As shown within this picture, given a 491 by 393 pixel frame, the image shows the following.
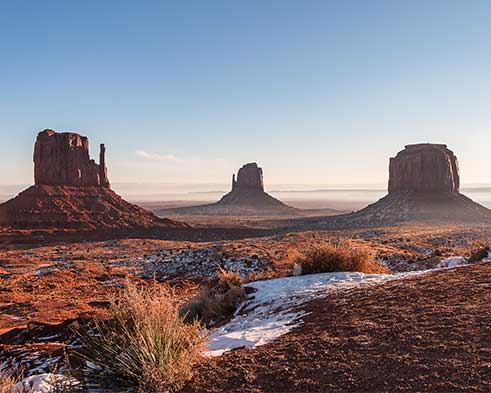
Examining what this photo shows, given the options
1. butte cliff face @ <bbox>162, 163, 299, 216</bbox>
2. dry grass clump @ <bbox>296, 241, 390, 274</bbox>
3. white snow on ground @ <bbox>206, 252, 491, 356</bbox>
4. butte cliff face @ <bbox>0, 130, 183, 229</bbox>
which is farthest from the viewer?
butte cliff face @ <bbox>162, 163, 299, 216</bbox>

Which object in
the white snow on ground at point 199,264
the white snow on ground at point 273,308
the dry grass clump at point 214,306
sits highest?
the white snow on ground at point 273,308

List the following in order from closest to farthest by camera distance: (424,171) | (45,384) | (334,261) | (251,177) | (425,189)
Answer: (45,384)
(334,261)
(425,189)
(424,171)
(251,177)

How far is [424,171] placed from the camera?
91.4m

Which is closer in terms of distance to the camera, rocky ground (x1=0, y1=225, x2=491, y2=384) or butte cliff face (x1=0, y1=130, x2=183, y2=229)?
rocky ground (x1=0, y1=225, x2=491, y2=384)

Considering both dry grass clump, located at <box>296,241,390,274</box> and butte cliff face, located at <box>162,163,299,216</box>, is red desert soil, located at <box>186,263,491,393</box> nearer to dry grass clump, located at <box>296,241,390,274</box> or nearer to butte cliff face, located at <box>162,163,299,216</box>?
dry grass clump, located at <box>296,241,390,274</box>

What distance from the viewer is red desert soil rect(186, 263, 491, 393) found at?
342 centimetres

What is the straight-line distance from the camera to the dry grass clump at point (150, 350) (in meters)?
3.78

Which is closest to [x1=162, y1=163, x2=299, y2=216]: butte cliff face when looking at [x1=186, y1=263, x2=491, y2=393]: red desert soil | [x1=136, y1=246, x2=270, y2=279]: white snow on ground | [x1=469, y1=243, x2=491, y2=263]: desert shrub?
[x1=136, y1=246, x2=270, y2=279]: white snow on ground

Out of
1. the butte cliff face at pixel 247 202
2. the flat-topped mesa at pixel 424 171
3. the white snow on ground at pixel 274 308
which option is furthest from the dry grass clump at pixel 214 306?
→ the butte cliff face at pixel 247 202

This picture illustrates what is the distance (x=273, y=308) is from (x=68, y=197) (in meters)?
67.3

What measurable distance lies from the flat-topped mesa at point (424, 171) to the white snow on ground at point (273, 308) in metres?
91.2

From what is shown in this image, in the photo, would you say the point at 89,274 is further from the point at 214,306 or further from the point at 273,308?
the point at 273,308

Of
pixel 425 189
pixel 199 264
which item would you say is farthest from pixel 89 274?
pixel 425 189

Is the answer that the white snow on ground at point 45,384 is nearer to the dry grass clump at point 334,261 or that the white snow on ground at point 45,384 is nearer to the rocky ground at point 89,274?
the rocky ground at point 89,274
